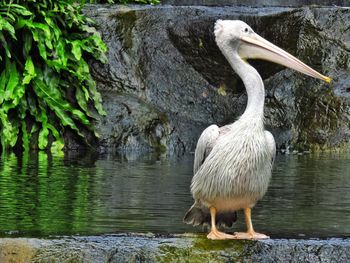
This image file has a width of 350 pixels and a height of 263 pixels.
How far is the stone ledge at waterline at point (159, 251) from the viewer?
6.65m

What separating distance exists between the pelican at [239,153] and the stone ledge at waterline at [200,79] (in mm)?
8852

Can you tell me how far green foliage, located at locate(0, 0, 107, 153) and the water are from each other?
185cm

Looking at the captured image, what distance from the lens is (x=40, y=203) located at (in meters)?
9.33

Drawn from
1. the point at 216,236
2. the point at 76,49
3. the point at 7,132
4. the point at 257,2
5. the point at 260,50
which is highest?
the point at 257,2

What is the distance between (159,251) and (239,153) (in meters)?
0.92

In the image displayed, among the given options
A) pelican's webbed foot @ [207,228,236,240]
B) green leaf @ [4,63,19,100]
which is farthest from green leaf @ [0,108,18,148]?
pelican's webbed foot @ [207,228,236,240]

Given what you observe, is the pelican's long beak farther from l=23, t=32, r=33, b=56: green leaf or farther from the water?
l=23, t=32, r=33, b=56: green leaf

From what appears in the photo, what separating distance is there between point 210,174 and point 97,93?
9.47 m

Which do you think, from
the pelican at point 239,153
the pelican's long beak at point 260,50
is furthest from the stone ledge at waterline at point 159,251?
the pelican's long beak at point 260,50

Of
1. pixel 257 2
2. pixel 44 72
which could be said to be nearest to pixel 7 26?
pixel 44 72

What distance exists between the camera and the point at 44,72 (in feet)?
54.0

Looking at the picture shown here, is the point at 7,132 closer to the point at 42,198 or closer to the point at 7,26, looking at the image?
the point at 7,26

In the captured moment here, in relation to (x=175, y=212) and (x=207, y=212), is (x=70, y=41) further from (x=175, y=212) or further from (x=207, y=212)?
(x=207, y=212)

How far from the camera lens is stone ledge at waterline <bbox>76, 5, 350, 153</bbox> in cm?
1680
